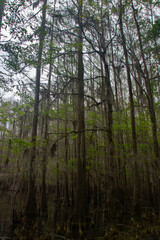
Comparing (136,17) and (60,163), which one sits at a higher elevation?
(136,17)

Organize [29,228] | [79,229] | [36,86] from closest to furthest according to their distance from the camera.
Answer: [79,229] → [29,228] → [36,86]

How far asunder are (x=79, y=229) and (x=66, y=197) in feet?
17.1

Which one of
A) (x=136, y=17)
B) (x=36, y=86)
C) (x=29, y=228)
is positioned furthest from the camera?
(x=36, y=86)

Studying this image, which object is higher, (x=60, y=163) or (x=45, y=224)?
(x=60, y=163)

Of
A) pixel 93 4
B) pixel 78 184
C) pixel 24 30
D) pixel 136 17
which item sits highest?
pixel 136 17

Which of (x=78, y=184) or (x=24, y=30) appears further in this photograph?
(x=78, y=184)

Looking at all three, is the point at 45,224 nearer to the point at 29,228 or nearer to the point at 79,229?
the point at 29,228

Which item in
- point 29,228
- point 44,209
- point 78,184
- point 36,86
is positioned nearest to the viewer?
point 29,228

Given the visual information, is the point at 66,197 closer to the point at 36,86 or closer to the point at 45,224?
the point at 45,224

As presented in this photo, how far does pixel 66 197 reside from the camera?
10844 millimetres

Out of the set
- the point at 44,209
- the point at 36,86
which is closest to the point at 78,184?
the point at 44,209

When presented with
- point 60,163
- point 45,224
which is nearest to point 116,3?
point 60,163

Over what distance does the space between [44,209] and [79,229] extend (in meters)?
3.81

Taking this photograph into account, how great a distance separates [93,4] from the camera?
6.48 metres
